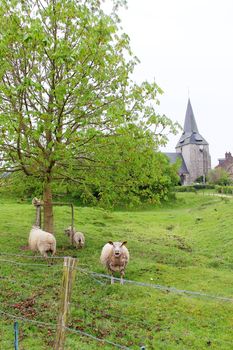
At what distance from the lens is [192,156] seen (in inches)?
3942

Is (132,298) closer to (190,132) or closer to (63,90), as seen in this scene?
(63,90)

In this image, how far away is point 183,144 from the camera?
104 metres

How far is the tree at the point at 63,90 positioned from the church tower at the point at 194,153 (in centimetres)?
8243

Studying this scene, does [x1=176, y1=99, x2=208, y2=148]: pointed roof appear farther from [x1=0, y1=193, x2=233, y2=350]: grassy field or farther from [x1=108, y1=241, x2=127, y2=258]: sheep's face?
[x1=108, y1=241, x2=127, y2=258]: sheep's face

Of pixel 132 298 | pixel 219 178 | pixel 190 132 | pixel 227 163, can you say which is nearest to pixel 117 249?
pixel 132 298

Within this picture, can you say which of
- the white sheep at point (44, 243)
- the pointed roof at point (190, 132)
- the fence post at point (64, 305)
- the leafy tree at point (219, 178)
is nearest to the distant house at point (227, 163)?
the pointed roof at point (190, 132)

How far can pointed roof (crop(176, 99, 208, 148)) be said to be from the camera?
101312mm

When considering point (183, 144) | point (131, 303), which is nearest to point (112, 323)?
point (131, 303)

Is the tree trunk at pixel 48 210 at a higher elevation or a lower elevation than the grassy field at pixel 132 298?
higher

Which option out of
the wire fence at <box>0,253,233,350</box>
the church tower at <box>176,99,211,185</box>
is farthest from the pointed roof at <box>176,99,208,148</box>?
the wire fence at <box>0,253,233,350</box>

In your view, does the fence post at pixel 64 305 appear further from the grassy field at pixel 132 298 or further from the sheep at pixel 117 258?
the sheep at pixel 117 258

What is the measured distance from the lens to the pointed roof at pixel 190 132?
101 metres

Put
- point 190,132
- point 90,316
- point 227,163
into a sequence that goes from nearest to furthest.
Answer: point 90,316 < point 190,132 < point 227,163

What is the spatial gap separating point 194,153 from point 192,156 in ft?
3.30
